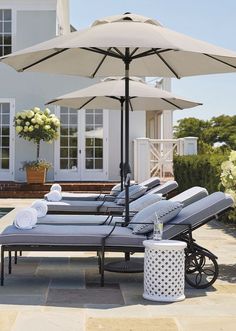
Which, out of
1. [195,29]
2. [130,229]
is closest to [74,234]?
[130,229]

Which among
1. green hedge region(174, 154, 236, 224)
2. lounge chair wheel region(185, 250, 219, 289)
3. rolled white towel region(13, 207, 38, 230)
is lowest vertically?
lounge chair wheel region(185, 250, 219, 289)

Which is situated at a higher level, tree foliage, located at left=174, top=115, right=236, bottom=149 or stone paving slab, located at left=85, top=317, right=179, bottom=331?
tree foliage, located at left=174, top=115, right=236, bottom=149

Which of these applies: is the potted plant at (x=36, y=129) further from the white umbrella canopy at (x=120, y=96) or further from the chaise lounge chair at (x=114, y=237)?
the chaise lounge chair at (x=114, y=237)

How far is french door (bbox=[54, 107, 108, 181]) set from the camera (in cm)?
1886

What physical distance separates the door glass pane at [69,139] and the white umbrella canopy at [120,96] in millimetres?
7274

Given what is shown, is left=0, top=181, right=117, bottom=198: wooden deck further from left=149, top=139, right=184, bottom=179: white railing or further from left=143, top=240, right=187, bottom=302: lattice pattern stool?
left=143, top=240, right=187, bottom=302: lattice pattern stool

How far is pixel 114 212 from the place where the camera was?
8609 millimetres

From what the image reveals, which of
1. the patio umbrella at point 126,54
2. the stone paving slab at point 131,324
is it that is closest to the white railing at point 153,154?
the patio umbrella at point 126,54

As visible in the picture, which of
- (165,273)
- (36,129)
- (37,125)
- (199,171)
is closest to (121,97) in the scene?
(199,171)

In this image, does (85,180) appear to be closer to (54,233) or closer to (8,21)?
(8,21)

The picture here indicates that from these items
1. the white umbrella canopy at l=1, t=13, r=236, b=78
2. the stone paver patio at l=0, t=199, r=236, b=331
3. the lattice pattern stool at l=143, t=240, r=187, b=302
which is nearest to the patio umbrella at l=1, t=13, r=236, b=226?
the white umbrella canopy at l=1, t=13, r=236, b=78

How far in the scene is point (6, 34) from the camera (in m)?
18.9

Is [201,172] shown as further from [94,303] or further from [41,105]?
[94,303]

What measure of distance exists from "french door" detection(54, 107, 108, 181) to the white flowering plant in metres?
1.07
